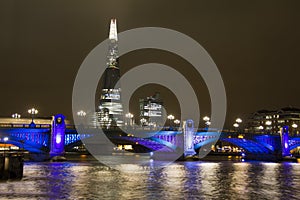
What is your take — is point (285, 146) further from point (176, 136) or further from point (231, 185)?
point (231, 185)

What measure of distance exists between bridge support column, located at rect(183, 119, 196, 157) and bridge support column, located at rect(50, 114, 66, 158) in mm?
31961

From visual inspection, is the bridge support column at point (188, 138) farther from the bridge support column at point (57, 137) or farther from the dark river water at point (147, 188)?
the dark river water at point (147, 188)

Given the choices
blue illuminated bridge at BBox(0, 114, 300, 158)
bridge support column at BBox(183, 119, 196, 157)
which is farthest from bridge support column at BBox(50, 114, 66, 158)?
bridge support column at BBox(183, 119, 196, 157)

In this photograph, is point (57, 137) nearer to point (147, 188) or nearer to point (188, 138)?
point (188, 138)

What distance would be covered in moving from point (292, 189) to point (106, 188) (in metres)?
21.1

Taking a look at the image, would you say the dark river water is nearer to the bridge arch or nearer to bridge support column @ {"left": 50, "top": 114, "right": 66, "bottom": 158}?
bridge support column @ {"left": 50, "top": 114, "right": 66, "bottom": 158}

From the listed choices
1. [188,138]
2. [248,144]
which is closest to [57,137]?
[188,138]

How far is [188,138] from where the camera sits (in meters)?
122

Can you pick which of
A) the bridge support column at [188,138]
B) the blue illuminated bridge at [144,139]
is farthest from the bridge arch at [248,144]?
the bridge support column at [188,138]

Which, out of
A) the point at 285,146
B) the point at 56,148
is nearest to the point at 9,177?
the point at 56,148

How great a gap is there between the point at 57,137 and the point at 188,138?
3465 cm

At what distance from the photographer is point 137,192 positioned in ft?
155

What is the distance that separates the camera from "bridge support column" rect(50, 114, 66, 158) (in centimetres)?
10612

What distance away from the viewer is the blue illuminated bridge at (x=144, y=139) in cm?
10419
